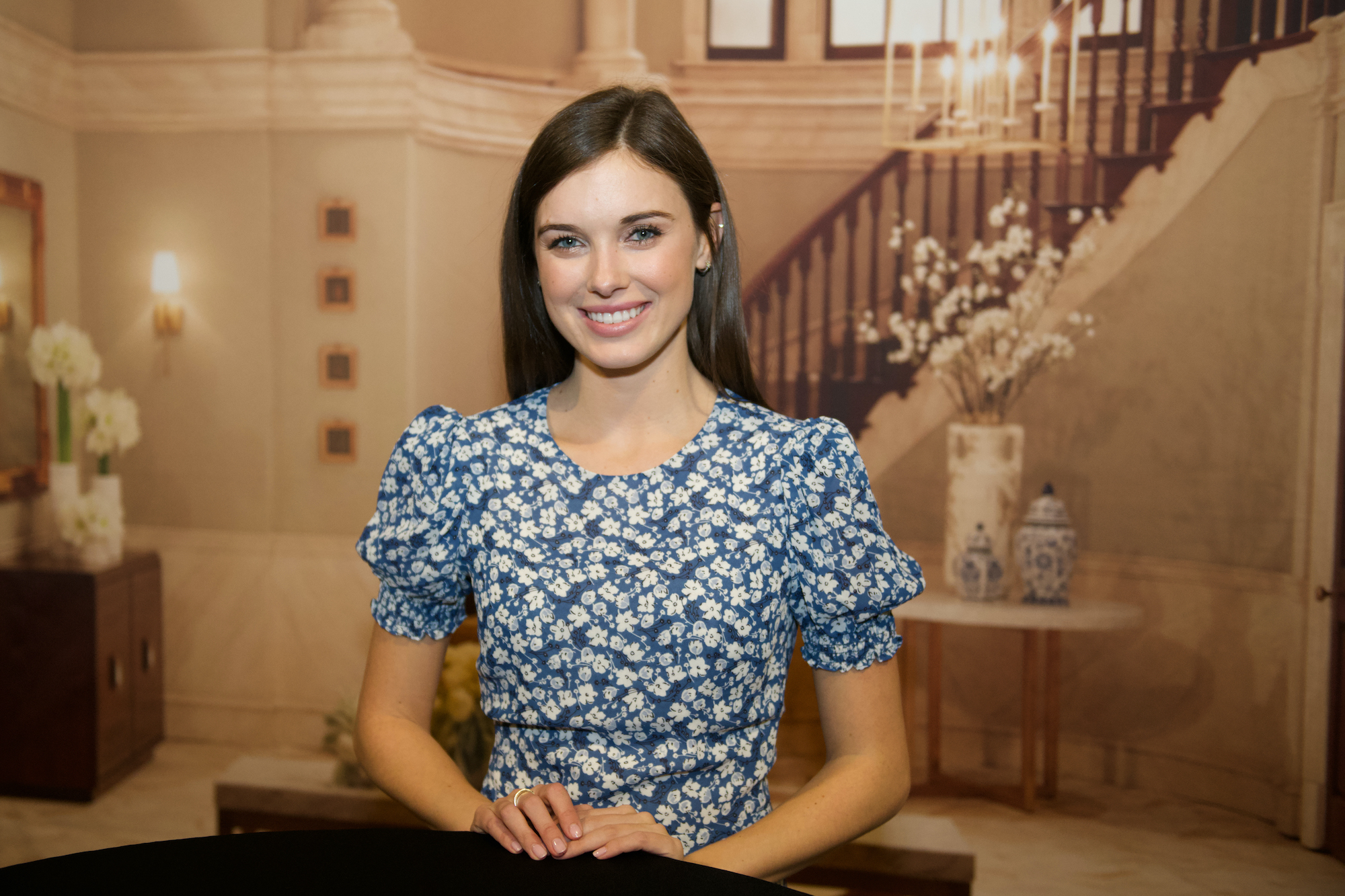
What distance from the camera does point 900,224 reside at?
14.0ft

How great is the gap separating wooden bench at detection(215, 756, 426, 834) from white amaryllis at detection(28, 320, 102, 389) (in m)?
1.60

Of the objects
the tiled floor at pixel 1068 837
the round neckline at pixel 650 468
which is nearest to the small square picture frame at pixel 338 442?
the tiled floor at pixel 1068 837

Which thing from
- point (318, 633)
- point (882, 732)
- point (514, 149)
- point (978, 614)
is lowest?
point (318, 633)

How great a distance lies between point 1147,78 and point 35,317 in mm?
3907

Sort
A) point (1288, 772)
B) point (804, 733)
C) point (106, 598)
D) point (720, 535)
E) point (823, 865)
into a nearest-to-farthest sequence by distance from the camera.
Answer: point (720, 535) < point (823, 865) < point (1288, 772) < point (106, 598) < point (804, 733)

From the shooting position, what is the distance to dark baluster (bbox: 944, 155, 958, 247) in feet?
13.4

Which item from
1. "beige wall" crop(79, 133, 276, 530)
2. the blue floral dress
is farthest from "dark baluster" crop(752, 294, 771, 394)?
the blue floral dress

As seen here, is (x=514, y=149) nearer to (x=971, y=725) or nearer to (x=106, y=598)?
(x=106, y=598)

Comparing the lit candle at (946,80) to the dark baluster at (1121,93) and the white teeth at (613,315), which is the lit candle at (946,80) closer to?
the dark baluster at (1121,93)

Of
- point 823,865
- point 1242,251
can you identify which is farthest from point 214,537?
point 1242,251

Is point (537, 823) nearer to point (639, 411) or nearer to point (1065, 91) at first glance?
point (639, 411)

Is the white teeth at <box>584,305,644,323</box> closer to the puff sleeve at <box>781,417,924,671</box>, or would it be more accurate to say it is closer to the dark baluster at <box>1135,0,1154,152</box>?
the puff sleeve at <box>781,417,924,671</box>

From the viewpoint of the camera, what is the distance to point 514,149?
4.43m

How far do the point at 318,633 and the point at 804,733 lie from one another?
193cm
